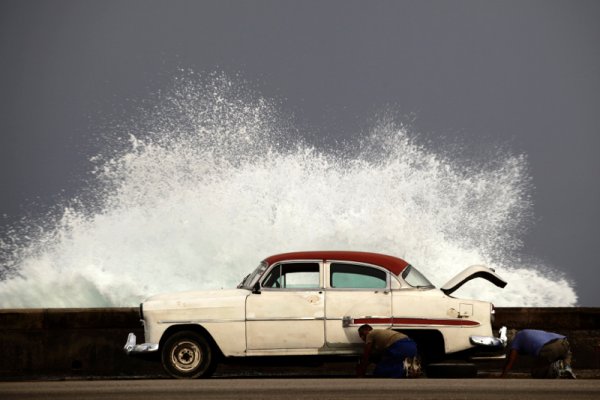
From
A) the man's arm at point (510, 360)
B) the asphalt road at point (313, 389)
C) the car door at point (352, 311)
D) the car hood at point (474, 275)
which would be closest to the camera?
the asphalt road at point (313, 389)

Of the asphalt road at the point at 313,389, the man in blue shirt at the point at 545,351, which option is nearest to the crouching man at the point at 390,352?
the asphalt road at the point at 313,389

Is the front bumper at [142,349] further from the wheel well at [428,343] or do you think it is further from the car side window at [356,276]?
the wheel well at [428,343]

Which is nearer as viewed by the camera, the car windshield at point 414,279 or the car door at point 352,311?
the car door at point 352,311

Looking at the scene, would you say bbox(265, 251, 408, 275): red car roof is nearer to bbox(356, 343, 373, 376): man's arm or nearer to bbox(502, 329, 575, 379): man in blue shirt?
bbox(356, 343, 373, 376): man's arm

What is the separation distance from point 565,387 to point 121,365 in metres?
6.20

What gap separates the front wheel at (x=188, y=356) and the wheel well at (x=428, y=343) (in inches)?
90.5

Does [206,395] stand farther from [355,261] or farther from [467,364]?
[467,364]

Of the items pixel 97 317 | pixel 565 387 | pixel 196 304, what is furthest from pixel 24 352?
pixel 565 387

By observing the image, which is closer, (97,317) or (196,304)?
(196,304)

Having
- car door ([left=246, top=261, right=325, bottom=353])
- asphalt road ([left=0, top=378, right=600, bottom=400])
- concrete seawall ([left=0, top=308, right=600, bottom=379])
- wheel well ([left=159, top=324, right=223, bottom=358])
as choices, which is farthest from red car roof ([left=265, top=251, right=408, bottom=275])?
concrete seawall ([left=0, top=308, right=600, bottom=379])

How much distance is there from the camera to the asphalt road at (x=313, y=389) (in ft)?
36.9

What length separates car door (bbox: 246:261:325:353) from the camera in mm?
13852

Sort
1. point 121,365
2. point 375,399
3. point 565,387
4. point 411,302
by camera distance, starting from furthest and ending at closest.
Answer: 1. point 121,365
2. point 411,302
3. point 565,387
4. point 375,399

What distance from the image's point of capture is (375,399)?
10992 millimetres
